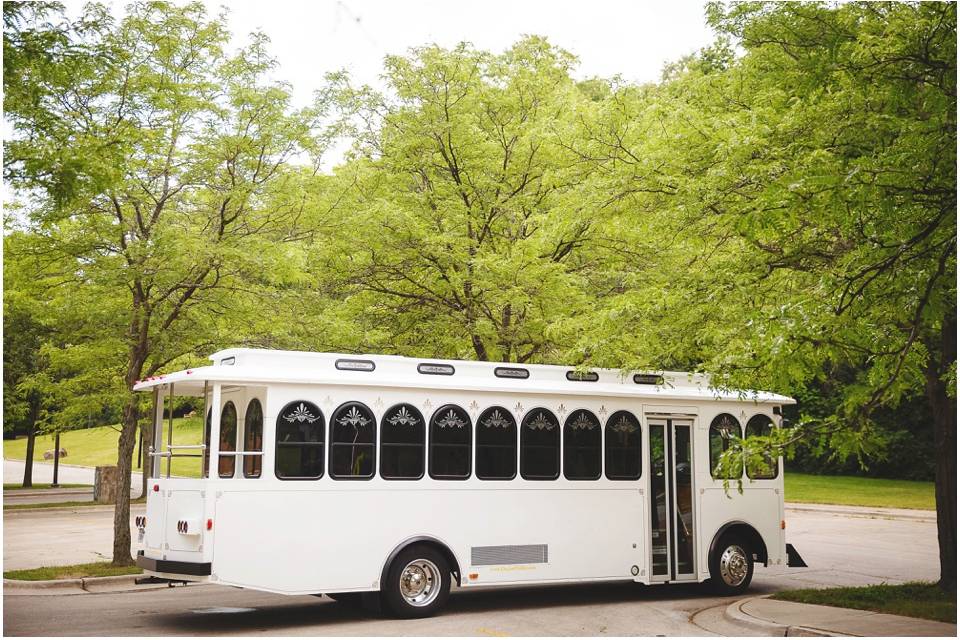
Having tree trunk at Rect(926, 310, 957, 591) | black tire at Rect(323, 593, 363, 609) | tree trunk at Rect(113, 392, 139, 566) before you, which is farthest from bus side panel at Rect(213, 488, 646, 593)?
tree trunk at Rect(113, 392, 139, 566)

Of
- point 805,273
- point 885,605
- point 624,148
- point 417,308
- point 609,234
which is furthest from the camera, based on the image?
point 417,308

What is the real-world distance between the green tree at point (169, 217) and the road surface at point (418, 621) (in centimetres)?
350

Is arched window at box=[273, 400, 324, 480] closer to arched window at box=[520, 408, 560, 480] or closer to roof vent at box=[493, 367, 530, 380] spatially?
→ roof vent at box=[493, 367, 530, 380]

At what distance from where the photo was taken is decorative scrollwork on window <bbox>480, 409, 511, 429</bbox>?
1188cm

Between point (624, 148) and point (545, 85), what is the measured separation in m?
4.44

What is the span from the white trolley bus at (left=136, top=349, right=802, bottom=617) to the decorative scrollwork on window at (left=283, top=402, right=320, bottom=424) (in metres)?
0.01

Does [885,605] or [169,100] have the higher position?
[169,100]

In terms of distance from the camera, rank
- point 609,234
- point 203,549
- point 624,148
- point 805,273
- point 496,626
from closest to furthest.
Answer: point 203,549
point 496,626
point 805,273
point 624,148
point 609,234

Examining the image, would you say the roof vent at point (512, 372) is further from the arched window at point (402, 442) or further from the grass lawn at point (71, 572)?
the grass lawn at point (71, 572)

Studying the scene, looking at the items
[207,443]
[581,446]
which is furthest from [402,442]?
[581,446]

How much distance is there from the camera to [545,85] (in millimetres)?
18375

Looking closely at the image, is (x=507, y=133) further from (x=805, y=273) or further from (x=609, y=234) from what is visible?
(x=805, y=273)

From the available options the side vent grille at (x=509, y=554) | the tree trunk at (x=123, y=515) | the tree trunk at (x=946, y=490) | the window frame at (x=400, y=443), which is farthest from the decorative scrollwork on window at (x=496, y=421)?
the tree trunk at (x=123, y=515)

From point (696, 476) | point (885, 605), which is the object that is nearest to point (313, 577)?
point (696, 476)
